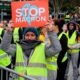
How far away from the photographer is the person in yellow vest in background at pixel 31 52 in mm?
6191

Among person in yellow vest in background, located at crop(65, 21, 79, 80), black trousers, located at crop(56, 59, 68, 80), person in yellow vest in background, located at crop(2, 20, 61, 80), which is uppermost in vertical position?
person in yellow vest in background, located at crop(2, 20, 61, 80)

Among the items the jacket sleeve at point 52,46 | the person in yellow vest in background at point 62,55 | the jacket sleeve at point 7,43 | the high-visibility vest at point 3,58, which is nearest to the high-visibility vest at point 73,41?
the person in yellow vest in background at point 62,55

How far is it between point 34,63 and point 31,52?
170 mm

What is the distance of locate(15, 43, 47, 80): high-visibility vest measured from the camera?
20.3 ft

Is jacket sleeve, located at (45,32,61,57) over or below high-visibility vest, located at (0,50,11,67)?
over

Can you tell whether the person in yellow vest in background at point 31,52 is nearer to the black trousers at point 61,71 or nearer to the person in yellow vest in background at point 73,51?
the black trousers at point 61,71

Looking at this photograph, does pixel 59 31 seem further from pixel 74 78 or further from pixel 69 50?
pixel 74 78

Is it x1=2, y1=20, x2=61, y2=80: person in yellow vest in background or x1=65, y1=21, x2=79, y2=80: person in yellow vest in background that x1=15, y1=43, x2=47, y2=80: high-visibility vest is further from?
x1=65, y1=21, x2=79, y2=80: person in yellow vest in background

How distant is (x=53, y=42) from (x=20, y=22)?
782 mm

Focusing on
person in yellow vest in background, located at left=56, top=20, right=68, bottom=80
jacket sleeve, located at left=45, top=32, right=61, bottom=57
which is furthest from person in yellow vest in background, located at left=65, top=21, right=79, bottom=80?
jacket sleeve, located at left=45, top=32, right=61, bottom=57

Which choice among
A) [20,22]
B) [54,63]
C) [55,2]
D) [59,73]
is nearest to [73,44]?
[59,73]

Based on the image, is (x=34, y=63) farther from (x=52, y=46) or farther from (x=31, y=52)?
(x=52, y=46)

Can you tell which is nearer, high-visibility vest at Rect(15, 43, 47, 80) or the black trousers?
high-visibility vest at Rect(15, 43, 47, 80)

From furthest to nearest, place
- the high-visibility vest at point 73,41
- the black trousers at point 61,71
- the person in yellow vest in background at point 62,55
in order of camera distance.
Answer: the high-visibility vest at point 73,41 → the black trousers at point 61,71 → the person in yellow vest in background at point 62,55
